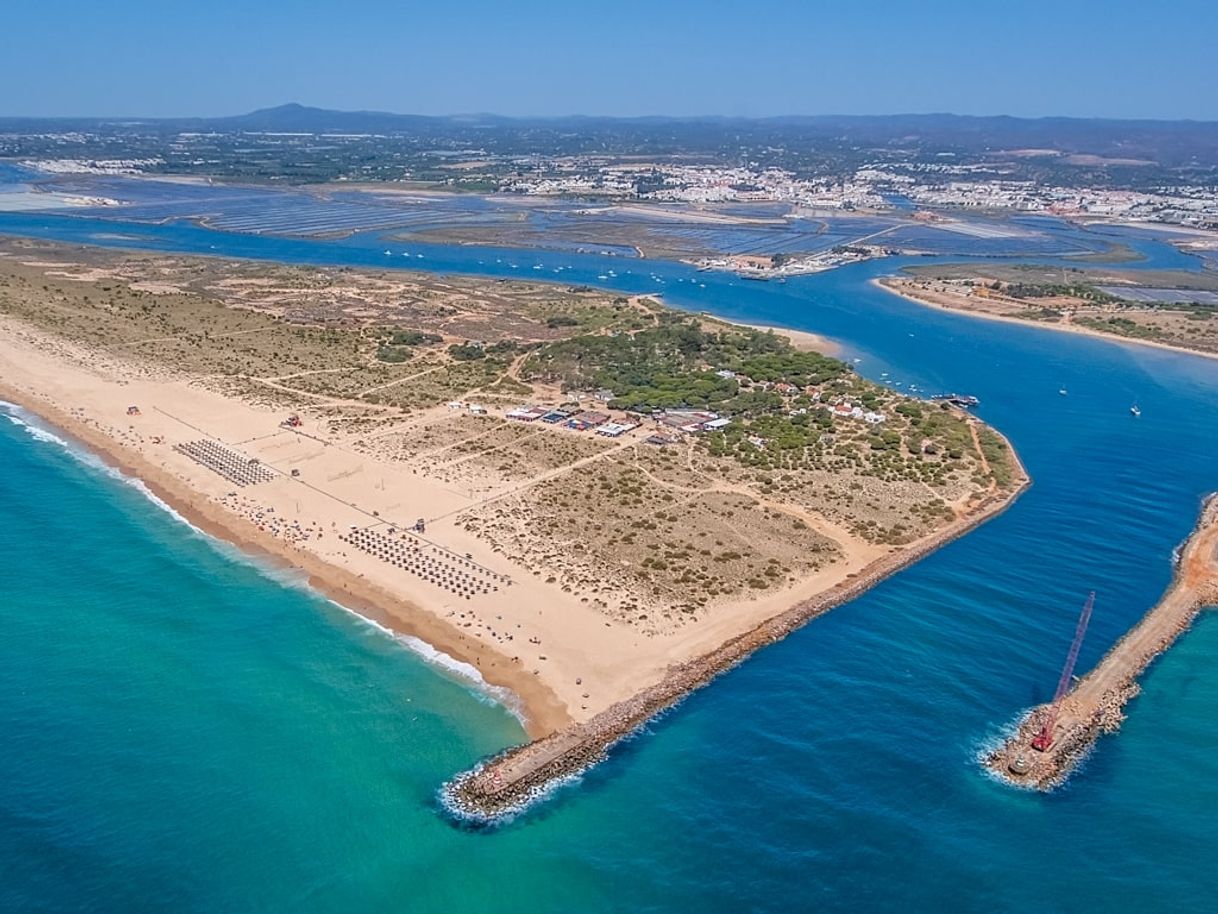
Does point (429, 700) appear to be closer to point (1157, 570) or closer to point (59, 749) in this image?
point (59, 749)

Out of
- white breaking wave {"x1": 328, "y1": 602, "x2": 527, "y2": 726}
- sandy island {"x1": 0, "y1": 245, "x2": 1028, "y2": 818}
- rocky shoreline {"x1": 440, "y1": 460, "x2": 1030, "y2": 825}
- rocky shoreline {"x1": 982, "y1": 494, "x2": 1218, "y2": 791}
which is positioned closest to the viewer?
rocky shoreline {"x1": 440, "y1": 460, "x2": 1030, "y2": 825}

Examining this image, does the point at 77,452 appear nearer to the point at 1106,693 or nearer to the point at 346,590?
the point at 346,590

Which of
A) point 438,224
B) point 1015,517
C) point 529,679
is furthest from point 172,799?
point 438,224

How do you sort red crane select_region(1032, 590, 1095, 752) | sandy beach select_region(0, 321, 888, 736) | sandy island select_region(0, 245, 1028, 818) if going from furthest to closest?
1. sandy island select_region(0, 245, 1028, 818)
2. sandy beach select_region(0, 321, 888, 736)
3. red crane select_region(1032, 590, 1095, 752)

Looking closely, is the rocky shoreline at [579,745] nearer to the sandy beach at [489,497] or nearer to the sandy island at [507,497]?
the sandy island at [507,497]

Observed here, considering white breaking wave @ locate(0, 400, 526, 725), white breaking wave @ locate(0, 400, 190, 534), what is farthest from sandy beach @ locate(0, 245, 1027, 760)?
white breaking wave @ locate(0, 400, 190, 534)

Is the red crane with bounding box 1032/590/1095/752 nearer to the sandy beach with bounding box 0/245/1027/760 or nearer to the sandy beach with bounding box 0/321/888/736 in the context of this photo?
the sandy beach with bounding box 0/245/1027/760
